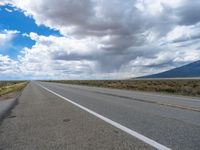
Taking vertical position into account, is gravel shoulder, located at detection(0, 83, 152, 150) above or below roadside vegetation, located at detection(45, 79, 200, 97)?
below

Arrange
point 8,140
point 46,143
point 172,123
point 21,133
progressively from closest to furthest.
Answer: point 46,143
point 8,140
point 21,133
point 172,123

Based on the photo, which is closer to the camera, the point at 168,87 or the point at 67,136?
the point at 67,136

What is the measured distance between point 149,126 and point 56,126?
278cm

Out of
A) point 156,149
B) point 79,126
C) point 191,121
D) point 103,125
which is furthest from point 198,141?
point 79,126

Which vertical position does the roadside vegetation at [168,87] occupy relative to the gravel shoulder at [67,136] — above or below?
above

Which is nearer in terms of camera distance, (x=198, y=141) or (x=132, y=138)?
(x=198, y=141)

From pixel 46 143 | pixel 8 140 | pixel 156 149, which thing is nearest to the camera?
pixel 156 149

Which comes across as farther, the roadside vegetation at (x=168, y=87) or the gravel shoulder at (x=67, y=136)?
the roadside vegetation at (x=168, y=87)

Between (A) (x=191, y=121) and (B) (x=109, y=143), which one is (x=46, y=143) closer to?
(B) (x=109, y=143)

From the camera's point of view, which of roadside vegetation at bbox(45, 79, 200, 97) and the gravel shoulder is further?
roadside vegetation at bbox(45, 79, 200, 97)

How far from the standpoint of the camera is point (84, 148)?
4973 millimetres

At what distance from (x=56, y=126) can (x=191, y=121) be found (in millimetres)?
4073

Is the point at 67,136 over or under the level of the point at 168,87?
under

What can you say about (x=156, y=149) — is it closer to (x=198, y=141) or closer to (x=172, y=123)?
(x=198, y=141)
